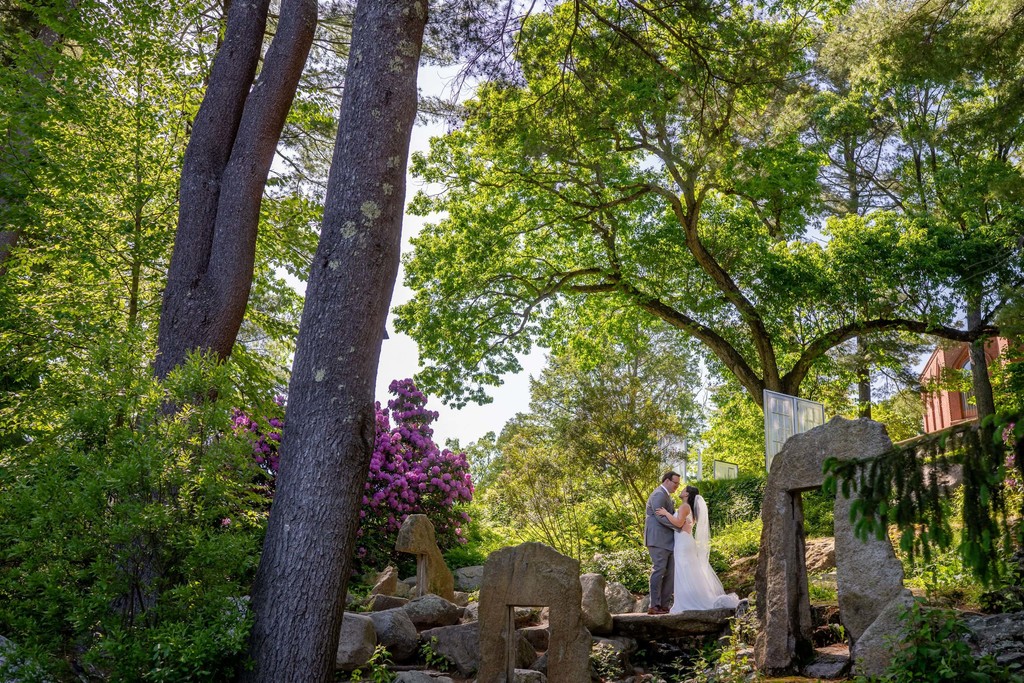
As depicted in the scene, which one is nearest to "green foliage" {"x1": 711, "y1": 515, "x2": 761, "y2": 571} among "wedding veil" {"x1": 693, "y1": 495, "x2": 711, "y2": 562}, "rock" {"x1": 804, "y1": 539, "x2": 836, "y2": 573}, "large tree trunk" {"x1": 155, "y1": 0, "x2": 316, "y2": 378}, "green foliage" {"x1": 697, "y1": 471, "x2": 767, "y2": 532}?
"rock" {"x1": 804, "y1": 539, "x2": 836, "y2": 573}

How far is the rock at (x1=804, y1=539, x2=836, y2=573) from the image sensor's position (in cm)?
1134

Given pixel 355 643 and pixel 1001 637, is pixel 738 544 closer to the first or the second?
pixel 1001 637

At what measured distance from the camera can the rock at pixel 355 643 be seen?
6789mm

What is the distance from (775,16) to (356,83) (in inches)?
409

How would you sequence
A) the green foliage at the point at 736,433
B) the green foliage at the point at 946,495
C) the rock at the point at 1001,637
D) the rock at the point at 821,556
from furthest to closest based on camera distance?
the green foliage at the point at 736,433
the rock at the point at 821,556
the rock at the point at 1001,637
the green foliage at the point at 946,495

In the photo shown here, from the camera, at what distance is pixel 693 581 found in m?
9.80

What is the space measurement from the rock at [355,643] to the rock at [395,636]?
0.55 meters

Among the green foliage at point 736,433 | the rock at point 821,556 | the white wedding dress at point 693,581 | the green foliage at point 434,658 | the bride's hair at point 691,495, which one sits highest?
the green foliage at point 736,433

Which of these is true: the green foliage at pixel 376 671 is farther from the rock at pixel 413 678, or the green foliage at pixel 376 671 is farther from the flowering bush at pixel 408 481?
the flowering bush at pixel 408 481

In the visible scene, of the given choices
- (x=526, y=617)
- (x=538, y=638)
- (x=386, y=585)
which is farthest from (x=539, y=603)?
(x=386, y=585)

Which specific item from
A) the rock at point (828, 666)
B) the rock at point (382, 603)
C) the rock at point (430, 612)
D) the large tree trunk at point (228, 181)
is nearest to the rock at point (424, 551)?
the rock at point (382, 603)

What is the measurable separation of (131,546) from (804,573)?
18.5 feet

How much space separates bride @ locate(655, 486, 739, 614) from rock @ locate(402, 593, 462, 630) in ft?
9.24

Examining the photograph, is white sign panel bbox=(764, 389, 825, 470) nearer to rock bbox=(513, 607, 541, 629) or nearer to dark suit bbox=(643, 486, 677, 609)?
dark suit bbox=(643, 486, 677, 609)
